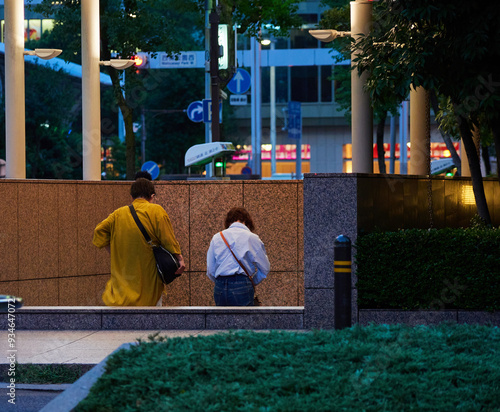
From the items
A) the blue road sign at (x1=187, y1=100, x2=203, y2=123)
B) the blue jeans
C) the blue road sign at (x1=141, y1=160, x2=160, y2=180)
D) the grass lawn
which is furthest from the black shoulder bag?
the blue road sign at (x1=141, y1=160, x2=160, y2=180)

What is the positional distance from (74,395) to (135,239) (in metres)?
3.63

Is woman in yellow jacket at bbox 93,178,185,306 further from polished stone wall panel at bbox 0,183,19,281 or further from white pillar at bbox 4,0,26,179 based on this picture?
white pillar at bbox 4,0,26,179

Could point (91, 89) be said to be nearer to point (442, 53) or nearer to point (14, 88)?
point (14, 88)

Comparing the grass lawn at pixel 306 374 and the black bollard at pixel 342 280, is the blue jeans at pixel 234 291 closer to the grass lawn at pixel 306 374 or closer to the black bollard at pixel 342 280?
the black bollard at pixel 342 280

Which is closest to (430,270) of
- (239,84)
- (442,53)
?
(442,53)

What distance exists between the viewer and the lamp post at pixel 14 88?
1531cm

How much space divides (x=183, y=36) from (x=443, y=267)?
51343 mm

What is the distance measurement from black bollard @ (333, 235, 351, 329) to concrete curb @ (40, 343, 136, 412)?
7.53 feet

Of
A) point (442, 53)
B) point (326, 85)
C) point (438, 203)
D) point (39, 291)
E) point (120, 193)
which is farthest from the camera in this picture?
point (326, 85)

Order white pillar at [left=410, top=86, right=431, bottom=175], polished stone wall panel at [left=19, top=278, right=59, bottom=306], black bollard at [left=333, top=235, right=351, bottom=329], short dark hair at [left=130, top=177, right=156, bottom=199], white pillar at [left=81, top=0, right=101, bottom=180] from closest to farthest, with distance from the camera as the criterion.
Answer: black bollard at [left=333, top=235, right=351, bottom=329], short dark hair at [left=130, top=177, right=156, bottom=199], polished stone wall panel at [left=19, top=278, right=59, bottom=306], white pillar at [left=81, top=0, right=101, bottom=180], white pillar at [left=410, top=86, right=431, bottom=175]

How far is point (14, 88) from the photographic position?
612 inches

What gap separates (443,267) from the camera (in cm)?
914

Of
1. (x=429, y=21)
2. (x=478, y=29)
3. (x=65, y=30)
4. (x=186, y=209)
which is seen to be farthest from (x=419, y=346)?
(x=65, y=30)

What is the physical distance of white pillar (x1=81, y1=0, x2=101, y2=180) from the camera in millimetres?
16328
